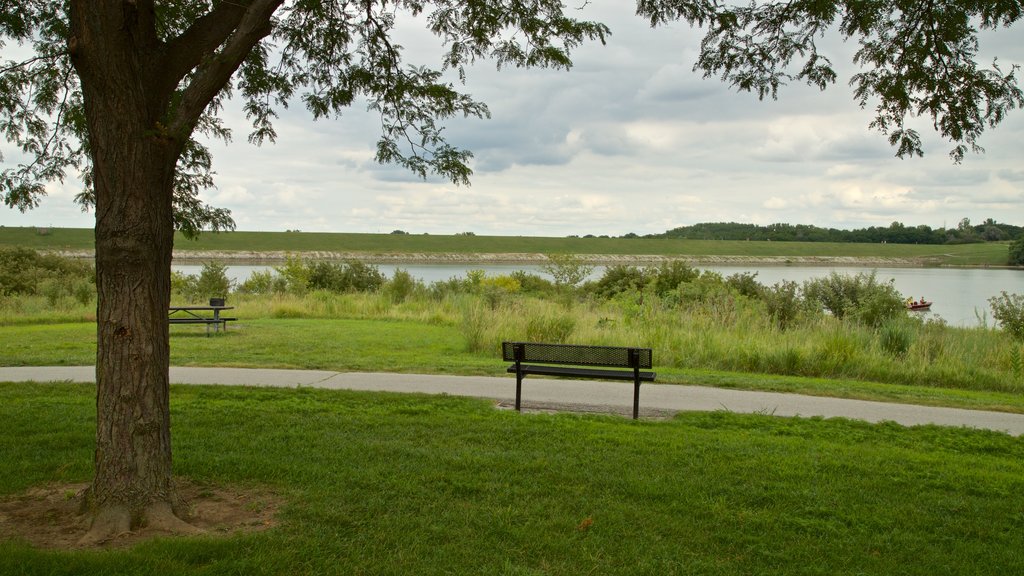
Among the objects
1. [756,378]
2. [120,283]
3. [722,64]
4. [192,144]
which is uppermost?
[722,64]

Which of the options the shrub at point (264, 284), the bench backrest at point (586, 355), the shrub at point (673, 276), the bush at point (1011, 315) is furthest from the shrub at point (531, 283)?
the bench backrest at point (586, 355)

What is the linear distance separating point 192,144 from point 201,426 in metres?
2.66

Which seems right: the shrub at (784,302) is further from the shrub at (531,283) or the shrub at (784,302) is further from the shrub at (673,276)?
the shrub at (531,283)

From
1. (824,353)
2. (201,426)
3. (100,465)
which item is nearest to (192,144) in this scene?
(201,426)

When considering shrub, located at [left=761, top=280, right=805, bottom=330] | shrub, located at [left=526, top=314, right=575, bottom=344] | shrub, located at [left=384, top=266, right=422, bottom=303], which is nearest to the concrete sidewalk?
shrub, located at [left=526, top=314, right=575, bottom=344]

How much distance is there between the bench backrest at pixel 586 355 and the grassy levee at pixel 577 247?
66.4 metres

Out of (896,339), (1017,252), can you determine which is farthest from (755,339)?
(1017,252)

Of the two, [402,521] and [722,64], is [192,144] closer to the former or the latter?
[402,521]

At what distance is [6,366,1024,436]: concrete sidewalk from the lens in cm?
852

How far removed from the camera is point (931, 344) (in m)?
13.6

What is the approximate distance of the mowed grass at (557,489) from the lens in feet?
13.4

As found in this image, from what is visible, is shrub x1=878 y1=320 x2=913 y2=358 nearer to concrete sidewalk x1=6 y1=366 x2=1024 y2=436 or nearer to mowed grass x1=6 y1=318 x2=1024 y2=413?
mowed grass x1=6 y1=318 x2=1024 y2=413

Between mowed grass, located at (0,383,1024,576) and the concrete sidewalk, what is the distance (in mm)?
773

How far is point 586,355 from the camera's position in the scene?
8367 millimetres
